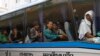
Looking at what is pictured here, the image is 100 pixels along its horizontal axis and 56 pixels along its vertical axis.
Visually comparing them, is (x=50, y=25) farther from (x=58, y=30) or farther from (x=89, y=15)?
(x=89, y=15)

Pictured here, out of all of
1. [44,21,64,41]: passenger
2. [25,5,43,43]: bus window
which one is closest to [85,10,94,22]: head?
[44,21,64,41]: passenger

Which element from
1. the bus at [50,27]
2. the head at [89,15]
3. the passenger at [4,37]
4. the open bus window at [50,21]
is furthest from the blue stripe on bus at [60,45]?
the passenger at [4,37]

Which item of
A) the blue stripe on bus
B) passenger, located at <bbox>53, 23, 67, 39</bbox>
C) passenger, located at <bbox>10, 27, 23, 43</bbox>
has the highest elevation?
passenger, located at <bbox>53, 23, 67, 39</bbox>

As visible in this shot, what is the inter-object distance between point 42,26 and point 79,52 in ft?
4.90

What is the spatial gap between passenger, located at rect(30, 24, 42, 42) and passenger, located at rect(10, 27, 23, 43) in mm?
729

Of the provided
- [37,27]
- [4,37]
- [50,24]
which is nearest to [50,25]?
[50,24]

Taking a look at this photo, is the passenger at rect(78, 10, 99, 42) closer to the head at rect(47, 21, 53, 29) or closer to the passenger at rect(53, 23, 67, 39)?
the passenger at rect(53, 23, 67, 39)

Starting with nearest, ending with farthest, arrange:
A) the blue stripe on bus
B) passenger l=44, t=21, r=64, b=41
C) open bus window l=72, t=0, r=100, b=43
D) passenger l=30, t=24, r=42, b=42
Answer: the blue stripe on bus → open bus window l=72, t=0, r=100, b=43 → passenger l=44, t=21, r=64, b=41 → passenger l=30, t=24, r=42, b=42

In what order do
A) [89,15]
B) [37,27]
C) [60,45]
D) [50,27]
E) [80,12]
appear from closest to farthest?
1. [89,15]
2. [80,12]
3. [60,45]
4. [50,27]
5. [37,27]

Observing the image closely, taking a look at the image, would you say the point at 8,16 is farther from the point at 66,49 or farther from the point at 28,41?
the point at 66,49

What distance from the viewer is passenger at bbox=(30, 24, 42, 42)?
7.75m

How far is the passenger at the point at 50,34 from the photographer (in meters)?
7.17

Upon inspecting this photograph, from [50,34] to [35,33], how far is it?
2.16 ft

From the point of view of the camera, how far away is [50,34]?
7395mm
